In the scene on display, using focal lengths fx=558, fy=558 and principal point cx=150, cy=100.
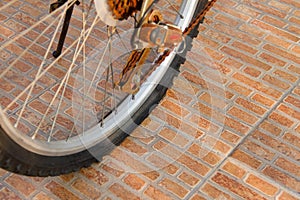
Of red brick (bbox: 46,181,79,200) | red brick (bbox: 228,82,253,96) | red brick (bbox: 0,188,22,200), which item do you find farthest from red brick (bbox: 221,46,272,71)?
red brick (bbox: 0,188,22,200)

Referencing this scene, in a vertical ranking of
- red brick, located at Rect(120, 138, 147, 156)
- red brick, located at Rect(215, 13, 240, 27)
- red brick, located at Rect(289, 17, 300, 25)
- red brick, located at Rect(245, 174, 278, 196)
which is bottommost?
red brick, located at Rect(120, 138, 147, 156)

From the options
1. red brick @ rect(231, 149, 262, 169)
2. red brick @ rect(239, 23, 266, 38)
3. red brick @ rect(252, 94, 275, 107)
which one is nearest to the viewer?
red brick @ rect(231, 149, 262, 169)

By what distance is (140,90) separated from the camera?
207 centimetres

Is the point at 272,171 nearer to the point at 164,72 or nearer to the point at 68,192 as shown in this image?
the point at 164,72

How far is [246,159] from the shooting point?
205 centimetres

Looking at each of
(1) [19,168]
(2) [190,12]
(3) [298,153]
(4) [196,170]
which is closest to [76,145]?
(1) [19,168]

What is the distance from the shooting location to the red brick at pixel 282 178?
197 cm

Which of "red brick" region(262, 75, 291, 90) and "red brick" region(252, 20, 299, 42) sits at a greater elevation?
"red brick" region(252, 20, 299, 42)

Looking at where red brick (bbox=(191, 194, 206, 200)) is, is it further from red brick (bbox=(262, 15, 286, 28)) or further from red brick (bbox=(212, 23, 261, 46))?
red brick (bbox=(262, 15, 286, 28))

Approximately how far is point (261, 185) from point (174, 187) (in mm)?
309

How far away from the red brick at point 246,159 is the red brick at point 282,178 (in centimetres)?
4

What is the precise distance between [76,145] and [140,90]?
0.35 metres

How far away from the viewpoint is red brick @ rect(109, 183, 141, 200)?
190cm

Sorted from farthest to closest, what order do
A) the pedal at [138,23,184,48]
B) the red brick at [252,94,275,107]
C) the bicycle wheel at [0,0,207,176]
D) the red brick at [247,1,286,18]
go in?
the red brick at [247,1,286,18]
the red brick at [252,94,275,107]
the bicycle wheel at [0,0,207,176]
the pedal at [138,23,184,48]
